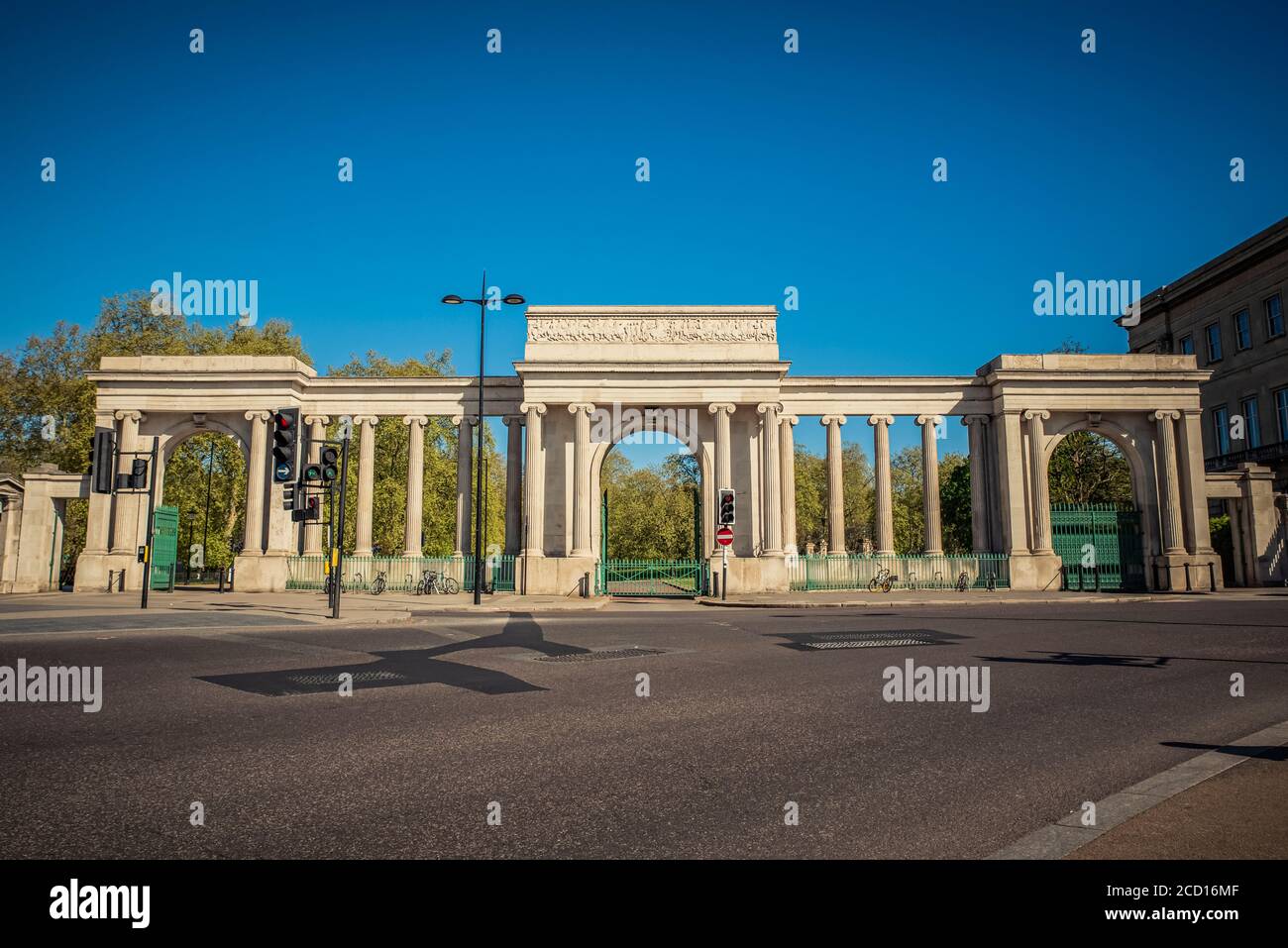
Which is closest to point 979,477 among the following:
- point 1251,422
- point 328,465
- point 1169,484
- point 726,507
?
point 1169,484

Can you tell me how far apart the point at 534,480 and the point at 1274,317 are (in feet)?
125

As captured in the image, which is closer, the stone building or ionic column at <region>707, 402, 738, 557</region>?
ionic column at <region>707, 402, 738, 557</region>

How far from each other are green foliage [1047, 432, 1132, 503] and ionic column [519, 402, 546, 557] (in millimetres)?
37258

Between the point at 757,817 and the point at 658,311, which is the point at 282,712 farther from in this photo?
the point at 658,311

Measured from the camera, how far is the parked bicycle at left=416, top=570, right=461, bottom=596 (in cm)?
3083

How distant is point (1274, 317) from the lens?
133ft

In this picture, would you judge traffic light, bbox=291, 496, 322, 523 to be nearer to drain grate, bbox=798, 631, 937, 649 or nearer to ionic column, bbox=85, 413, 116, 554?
drain grate, bbox=798, 631, 937, 649

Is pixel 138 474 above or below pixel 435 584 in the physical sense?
above

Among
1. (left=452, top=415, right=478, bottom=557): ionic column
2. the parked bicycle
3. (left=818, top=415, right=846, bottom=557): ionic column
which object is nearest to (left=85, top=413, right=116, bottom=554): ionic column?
the parked bicycle

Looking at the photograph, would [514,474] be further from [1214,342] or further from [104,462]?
[1214,342]

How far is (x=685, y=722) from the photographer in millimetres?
6977

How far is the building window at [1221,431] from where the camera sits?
43.6m

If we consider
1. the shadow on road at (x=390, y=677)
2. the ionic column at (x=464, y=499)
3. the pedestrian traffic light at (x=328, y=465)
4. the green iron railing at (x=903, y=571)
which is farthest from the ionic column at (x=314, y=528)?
the shadow on road at (x=390, y=677)
